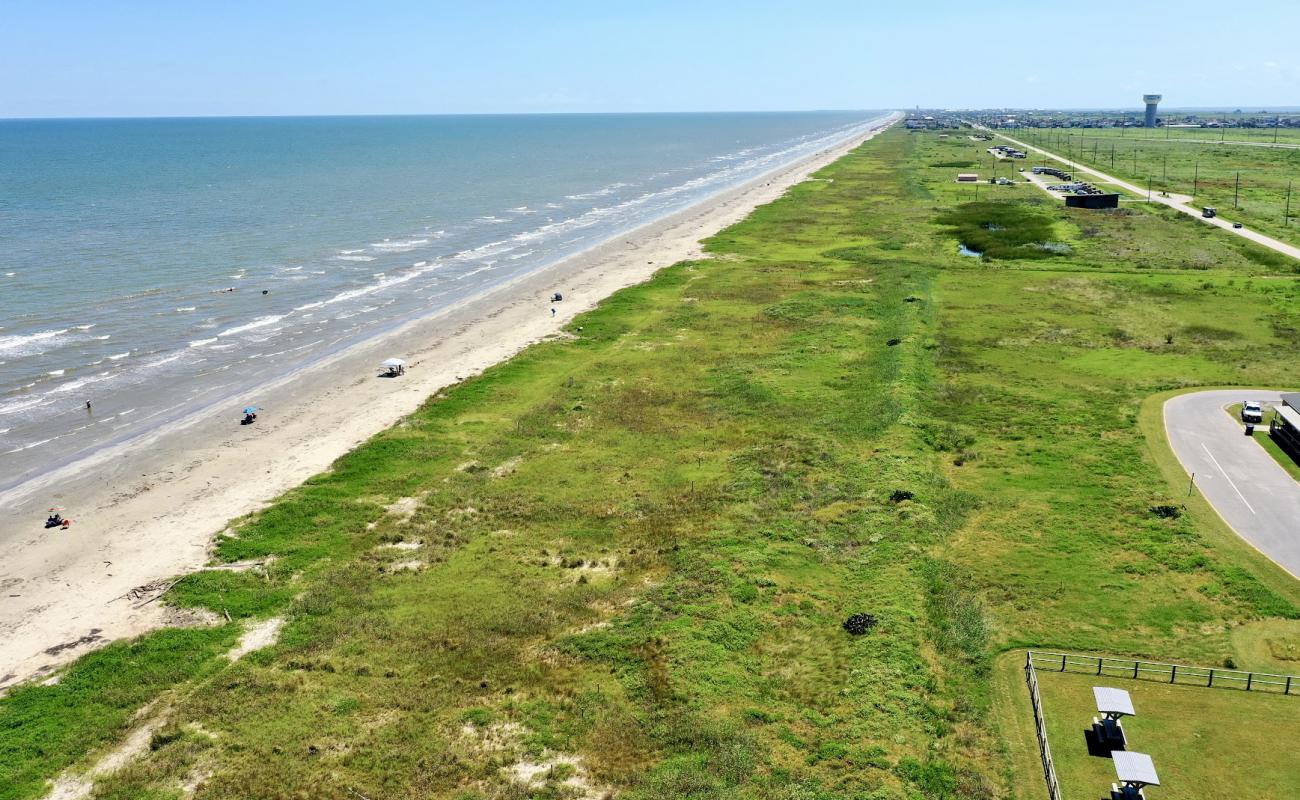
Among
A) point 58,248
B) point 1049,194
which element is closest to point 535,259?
point 58,248

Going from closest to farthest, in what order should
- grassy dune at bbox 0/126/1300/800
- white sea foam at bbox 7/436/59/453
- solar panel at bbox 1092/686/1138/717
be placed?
solar panel at bbox 1092/686/1138/717
grassy dune at bbox 0/126/1300/800
white sea foam at bbox 7/436/59/453

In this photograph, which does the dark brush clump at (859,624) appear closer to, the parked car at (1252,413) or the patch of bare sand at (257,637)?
the patch of bare sand at (257,637)

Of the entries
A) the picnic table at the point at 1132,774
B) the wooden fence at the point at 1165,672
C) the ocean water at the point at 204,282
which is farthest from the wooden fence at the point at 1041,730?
the ocean water at the point at 204,282

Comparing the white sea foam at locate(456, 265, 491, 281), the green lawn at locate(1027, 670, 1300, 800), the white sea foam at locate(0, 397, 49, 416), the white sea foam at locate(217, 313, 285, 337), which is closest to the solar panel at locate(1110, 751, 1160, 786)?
the green lawn at locate(1027, 670, 1300, 800)

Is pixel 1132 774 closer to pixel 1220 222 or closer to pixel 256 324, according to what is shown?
pixel 256 324

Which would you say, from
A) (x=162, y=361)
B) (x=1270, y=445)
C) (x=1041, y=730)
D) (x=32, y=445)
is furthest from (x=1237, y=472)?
(x=162, y=361)

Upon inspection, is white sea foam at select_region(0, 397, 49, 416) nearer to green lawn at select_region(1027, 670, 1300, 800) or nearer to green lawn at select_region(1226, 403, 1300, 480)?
green lawn at select_region(1027, 670, 1300, 800)
